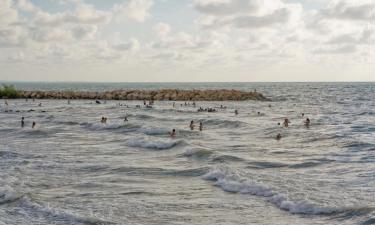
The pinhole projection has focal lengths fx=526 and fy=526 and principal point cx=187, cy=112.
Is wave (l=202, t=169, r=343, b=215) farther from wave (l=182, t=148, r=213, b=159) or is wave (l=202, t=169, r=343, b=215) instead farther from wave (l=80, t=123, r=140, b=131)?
wave (l=80, t=123, r=140, b=131)

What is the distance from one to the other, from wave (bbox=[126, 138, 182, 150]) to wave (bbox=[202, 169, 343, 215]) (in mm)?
9552

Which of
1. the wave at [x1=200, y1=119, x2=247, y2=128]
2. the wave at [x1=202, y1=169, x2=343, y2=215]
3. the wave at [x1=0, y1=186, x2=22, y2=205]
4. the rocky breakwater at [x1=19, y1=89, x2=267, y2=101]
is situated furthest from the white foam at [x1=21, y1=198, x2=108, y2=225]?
Result: the rocky breakwater at [x1=19, y1=89, x2=267, y2=101]

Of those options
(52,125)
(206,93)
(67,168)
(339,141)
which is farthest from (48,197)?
(206,93)

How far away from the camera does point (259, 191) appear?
16797 millimetres

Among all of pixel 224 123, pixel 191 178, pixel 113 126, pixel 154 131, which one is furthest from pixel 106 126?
pixel 191 178

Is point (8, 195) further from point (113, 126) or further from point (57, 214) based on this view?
point (113, 126)

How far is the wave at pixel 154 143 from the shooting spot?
29.6m

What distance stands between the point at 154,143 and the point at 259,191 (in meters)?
14.1

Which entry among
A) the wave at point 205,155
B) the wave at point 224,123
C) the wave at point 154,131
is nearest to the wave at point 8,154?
the wave at point 205,155

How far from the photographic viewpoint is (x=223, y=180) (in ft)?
60.9

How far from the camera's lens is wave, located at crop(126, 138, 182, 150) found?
29.6 metres

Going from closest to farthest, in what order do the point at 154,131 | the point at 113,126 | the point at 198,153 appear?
the point at 198,153, the point at 154,131, the point at 113,126

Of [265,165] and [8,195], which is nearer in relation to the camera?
[8,195]

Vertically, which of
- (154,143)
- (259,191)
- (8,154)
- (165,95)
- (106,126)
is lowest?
(106,126)
